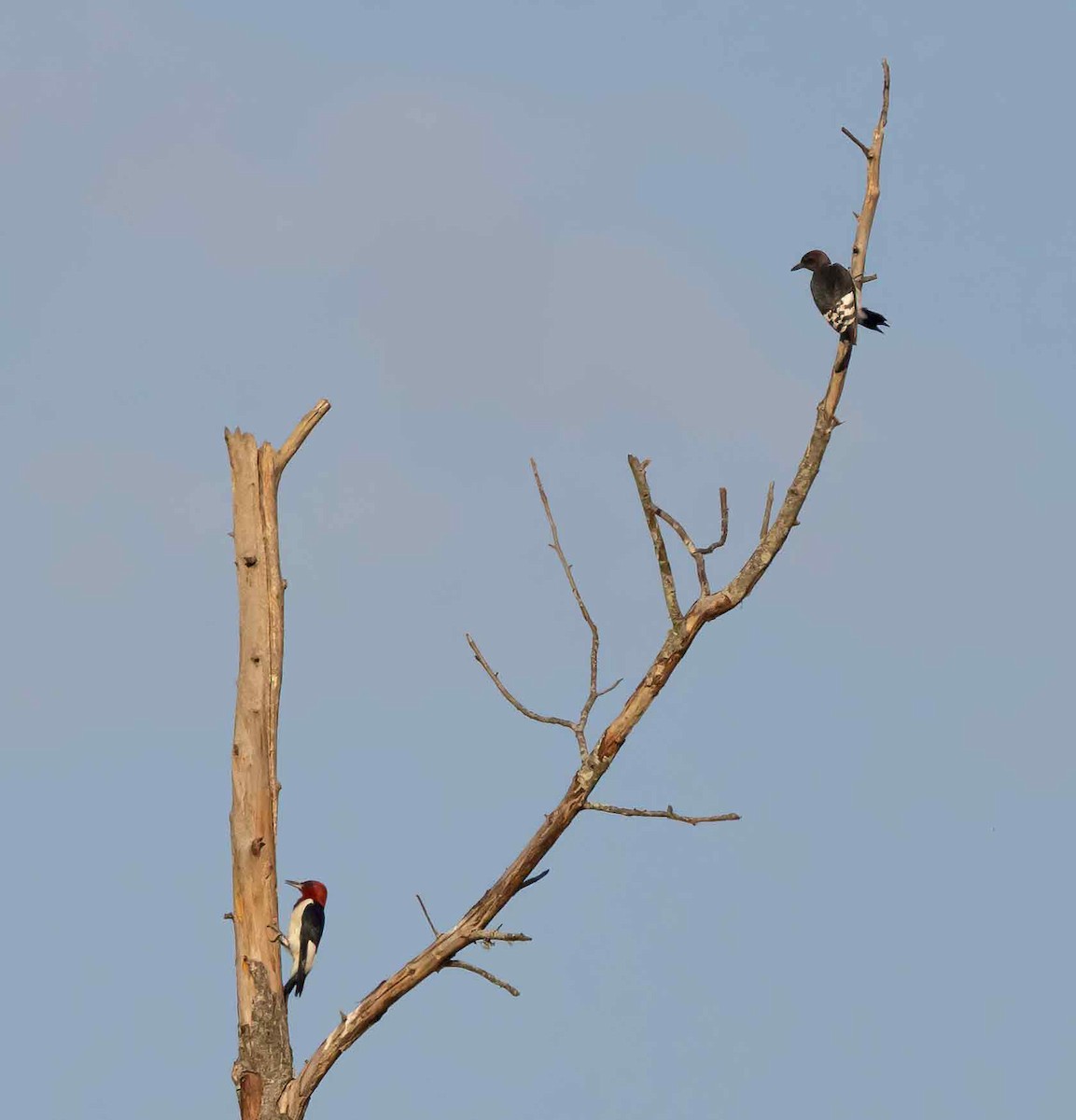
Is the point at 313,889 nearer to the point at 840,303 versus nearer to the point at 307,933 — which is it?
the point at 307,933

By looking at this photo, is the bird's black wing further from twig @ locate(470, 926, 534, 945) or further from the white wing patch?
the white wing patch

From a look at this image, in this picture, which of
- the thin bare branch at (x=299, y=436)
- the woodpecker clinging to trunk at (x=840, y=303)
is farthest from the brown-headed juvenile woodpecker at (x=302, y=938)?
the woodpecker clinging to trunk at (x=840, y=303)

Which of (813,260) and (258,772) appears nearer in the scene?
(258,772)

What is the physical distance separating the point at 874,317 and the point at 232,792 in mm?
5289

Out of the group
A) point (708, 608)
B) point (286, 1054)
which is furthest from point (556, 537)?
point (286, 1054)

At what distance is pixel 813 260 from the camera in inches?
556

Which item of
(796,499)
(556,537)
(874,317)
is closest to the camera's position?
(556,537)

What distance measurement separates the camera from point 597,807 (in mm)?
8766

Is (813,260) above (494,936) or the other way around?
above

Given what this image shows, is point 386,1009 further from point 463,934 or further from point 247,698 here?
point 247,698

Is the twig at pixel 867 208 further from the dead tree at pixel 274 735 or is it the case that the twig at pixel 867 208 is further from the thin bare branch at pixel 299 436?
the thin bare branch at pixel 299 436

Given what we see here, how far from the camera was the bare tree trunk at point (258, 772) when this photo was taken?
30.8ft

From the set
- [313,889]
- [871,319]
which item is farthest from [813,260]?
[313,889]

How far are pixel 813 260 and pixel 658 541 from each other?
19.8 feet
